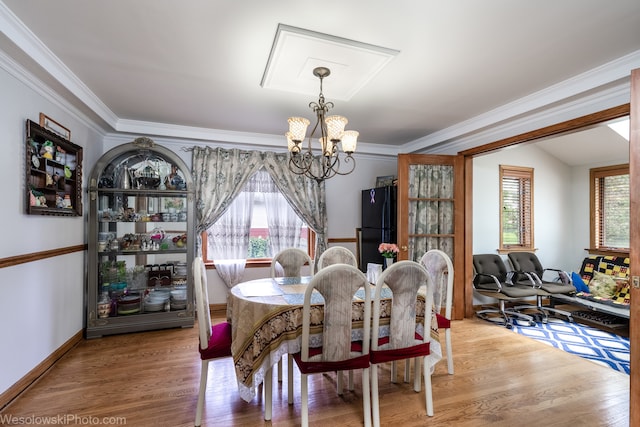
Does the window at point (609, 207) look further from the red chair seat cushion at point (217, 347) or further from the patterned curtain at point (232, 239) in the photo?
the red chair seat cushion at point (217, 347)

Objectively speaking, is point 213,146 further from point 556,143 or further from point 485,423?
point 556,143

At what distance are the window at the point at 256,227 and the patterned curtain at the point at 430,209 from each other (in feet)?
5.21

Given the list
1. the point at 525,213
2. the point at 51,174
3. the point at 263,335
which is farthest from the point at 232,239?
the point at 525,213

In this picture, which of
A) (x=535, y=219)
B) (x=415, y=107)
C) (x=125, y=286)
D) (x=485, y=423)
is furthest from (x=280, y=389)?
(x=535, y=219)

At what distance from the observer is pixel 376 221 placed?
14.2 ft

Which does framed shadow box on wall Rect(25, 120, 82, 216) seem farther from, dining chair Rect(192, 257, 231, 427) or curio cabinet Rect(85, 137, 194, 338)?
dining chair Rect(192, 257, 231, 427)

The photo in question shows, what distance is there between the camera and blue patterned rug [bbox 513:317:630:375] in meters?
2.96

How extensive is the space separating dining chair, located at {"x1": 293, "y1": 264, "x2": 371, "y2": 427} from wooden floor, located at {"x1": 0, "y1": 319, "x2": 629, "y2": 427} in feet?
1.40

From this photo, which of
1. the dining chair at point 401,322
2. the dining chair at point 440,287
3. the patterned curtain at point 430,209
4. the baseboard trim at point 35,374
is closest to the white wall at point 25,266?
the baseboard trim at point 35,374

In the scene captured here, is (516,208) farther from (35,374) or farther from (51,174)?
(35,374)

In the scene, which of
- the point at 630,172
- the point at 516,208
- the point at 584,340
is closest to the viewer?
the point at 630,172

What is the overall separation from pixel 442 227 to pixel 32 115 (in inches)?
165

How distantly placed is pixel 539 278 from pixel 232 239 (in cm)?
441

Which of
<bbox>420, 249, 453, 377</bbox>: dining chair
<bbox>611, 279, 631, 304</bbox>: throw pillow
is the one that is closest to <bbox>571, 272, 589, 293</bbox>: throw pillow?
<bbox>611, 279, 631, 304</bbox>: throw pillow
